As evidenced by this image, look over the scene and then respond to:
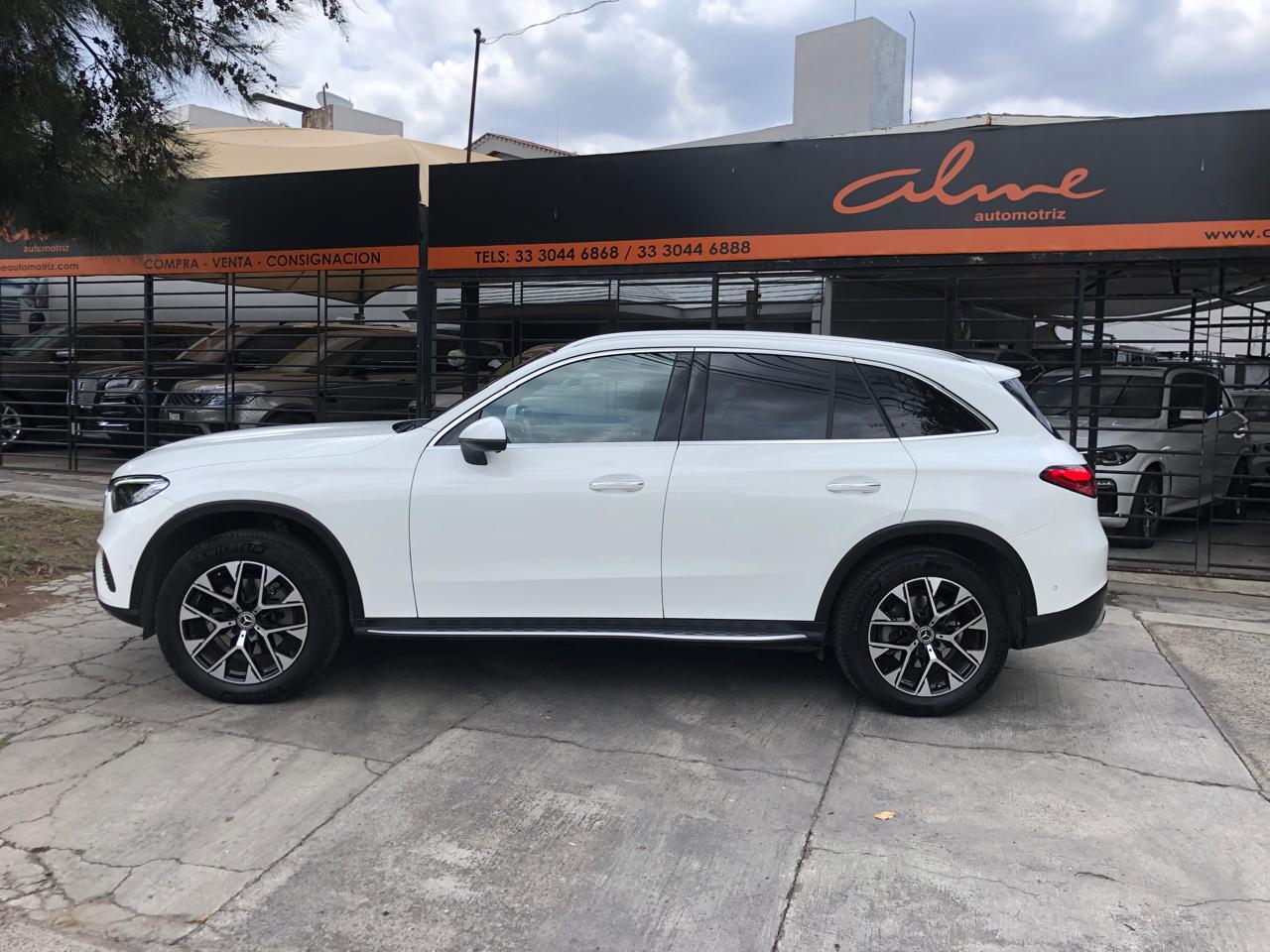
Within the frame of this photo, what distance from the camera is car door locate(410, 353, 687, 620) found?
4301mm

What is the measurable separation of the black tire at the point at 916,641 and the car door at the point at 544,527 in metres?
0.90

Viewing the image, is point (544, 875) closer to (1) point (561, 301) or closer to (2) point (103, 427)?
(1) point (561, 301)

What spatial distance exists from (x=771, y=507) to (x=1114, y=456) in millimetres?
5281

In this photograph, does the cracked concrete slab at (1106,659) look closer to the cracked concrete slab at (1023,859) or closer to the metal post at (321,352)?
the cracked concrete slab at (1023,859)

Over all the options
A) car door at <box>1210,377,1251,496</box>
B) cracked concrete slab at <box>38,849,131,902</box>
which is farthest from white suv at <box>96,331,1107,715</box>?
car door at <box>1210,377,1251,496</box>

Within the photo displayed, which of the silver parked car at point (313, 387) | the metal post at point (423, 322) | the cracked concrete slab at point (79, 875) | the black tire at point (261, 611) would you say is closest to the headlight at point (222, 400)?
the silver parked car at point (313, 387)

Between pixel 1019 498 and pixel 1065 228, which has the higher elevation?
pixel 1065 228

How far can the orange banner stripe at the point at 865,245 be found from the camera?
7.37 m

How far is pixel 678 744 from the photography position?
4137mm

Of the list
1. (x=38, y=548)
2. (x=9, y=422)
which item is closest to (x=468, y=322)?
(x=38, y=548)

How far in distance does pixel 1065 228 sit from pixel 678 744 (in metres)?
5.73

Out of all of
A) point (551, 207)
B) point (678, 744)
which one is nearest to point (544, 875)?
point (678, 744)

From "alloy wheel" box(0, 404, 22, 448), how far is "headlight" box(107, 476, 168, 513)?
940cm

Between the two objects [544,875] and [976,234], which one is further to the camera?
[976,234]
